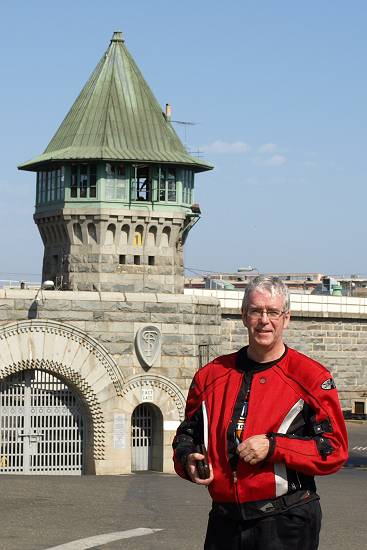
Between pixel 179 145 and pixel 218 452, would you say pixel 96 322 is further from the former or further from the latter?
pixel 218 452

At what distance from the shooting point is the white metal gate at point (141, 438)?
94.4ft

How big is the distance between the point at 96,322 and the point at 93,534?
15480mm

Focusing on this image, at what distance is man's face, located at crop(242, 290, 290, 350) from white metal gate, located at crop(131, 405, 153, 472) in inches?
879

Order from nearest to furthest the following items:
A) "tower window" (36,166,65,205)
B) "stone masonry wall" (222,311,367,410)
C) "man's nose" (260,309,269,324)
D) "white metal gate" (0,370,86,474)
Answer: "man's nose" (260,309,269,324) → "white metal gate" (0,370,86,474) → "tower window" (36,166,65,205) → "stone masonry wall" (222,311,367,410)

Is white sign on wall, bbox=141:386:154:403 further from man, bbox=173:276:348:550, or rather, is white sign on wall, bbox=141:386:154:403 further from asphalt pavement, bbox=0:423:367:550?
man, bbox=173:276:348:550

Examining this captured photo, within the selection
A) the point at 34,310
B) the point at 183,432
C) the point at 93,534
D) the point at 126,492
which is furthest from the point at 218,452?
the point at 34,310

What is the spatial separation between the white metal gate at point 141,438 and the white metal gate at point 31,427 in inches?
68.7

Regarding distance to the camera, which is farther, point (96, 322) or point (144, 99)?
point (144, 99)

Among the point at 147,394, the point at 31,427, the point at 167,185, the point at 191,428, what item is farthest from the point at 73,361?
the point at 191,428

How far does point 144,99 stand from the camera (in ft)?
115

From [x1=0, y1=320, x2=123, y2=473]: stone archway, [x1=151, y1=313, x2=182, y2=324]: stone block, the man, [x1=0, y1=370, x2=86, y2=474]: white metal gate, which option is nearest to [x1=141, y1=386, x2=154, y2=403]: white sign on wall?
[x1=0, y1=320, x2=123, y2=473]: stone archway

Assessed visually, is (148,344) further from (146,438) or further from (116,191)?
(116,191)

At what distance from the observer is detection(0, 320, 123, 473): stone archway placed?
2678cm

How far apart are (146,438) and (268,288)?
22.6m
